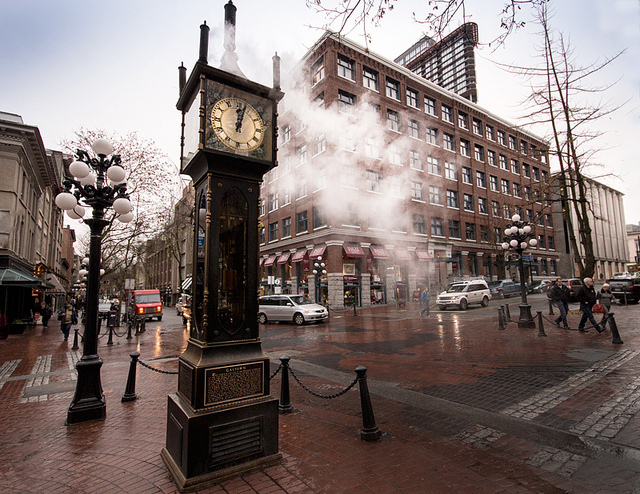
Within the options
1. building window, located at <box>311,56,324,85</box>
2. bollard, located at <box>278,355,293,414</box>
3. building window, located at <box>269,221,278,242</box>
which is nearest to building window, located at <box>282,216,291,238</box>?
building window, located at <box>269,221,278,242</box>

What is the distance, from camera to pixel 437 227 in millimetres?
30297

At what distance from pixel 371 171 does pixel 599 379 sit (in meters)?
19.5

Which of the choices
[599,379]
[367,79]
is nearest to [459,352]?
[599,379]

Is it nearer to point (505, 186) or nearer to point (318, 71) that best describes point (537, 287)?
point (505, 186)

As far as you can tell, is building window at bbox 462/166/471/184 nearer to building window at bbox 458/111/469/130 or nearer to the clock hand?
building window at bbox 458/111/469/130

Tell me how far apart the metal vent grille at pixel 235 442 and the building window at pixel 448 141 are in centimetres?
3172

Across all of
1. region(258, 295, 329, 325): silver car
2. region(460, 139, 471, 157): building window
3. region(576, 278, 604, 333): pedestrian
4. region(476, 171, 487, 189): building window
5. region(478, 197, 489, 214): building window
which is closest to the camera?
region(576, 278, 604, 333): pedestrian

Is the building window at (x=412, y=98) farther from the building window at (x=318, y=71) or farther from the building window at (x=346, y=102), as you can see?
the building window at (x=318, y=71)

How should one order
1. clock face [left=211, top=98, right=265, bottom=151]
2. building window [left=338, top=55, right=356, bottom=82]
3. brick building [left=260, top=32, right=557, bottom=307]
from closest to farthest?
1. clock face [left=211, top=98, right=265, bottom=151]
2. brick building [left=260, top=32, right=557, bottom=307]
3. building window [left=338, top=55, right=356, bottom=82]

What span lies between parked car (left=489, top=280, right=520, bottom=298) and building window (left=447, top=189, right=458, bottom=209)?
8.25 meters

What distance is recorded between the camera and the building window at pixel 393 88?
26416 mm

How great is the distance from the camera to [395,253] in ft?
86.2

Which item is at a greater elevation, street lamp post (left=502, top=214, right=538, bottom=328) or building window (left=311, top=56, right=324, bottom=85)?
building window (left=311, top=56, right=324, bottom=85)

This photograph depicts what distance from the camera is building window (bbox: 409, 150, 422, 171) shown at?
27.2 metres
